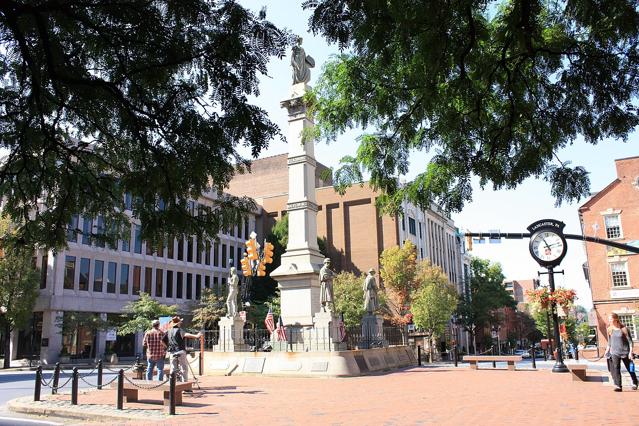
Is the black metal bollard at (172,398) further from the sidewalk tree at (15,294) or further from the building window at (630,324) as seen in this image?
the building window at (630,324)

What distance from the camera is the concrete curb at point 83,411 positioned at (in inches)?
414

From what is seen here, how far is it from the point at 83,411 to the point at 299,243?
500 inches

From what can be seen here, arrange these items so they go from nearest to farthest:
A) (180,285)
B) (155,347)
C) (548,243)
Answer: (155,347) → (548,243) → (180,285)

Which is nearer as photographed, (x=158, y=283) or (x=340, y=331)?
(x=340, y=331)

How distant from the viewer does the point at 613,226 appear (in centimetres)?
4466

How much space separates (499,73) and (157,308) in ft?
139

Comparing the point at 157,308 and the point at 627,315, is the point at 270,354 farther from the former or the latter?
the point at 627,315

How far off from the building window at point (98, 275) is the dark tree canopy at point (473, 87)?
145ft

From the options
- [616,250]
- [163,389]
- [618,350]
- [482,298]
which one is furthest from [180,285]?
[618,350]

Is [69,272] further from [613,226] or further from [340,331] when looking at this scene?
[613,226]


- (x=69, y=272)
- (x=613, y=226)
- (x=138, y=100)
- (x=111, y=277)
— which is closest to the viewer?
(x=138, y=100)

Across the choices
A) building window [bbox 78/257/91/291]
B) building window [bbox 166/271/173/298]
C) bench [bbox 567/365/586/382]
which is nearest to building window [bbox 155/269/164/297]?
building window [bbox 166/271/173/298]

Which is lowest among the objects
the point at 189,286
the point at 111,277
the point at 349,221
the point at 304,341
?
the point at 304,341

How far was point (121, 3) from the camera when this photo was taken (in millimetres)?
5902
